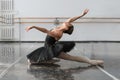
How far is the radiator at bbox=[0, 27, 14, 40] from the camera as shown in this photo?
18.6m

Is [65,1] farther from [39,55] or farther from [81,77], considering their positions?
[81,77]

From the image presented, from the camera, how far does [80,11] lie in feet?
61.0

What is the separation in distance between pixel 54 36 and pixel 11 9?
1138cm

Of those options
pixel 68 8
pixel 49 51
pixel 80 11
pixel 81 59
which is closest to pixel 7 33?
pixel 68 8

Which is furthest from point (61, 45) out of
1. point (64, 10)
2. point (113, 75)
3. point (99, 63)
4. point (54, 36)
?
point (64, 10)

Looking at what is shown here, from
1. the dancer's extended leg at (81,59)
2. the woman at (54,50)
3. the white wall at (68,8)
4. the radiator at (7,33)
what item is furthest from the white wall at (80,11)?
the dancer's extended leg at (81,59)

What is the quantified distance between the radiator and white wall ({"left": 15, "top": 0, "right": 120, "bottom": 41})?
0.56m

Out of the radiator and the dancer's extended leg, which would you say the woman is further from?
the radiator

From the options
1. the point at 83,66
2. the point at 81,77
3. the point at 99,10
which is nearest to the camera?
the point at 81,77

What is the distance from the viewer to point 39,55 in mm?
7535

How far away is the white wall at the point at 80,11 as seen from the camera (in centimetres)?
1858

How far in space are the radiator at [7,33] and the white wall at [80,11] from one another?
56 cm

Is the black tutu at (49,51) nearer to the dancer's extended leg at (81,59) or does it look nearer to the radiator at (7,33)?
the dancer's extended leg at (81,59)

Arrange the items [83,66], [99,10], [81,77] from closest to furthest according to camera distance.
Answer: [81,77] < [83,66] < [99,10]
